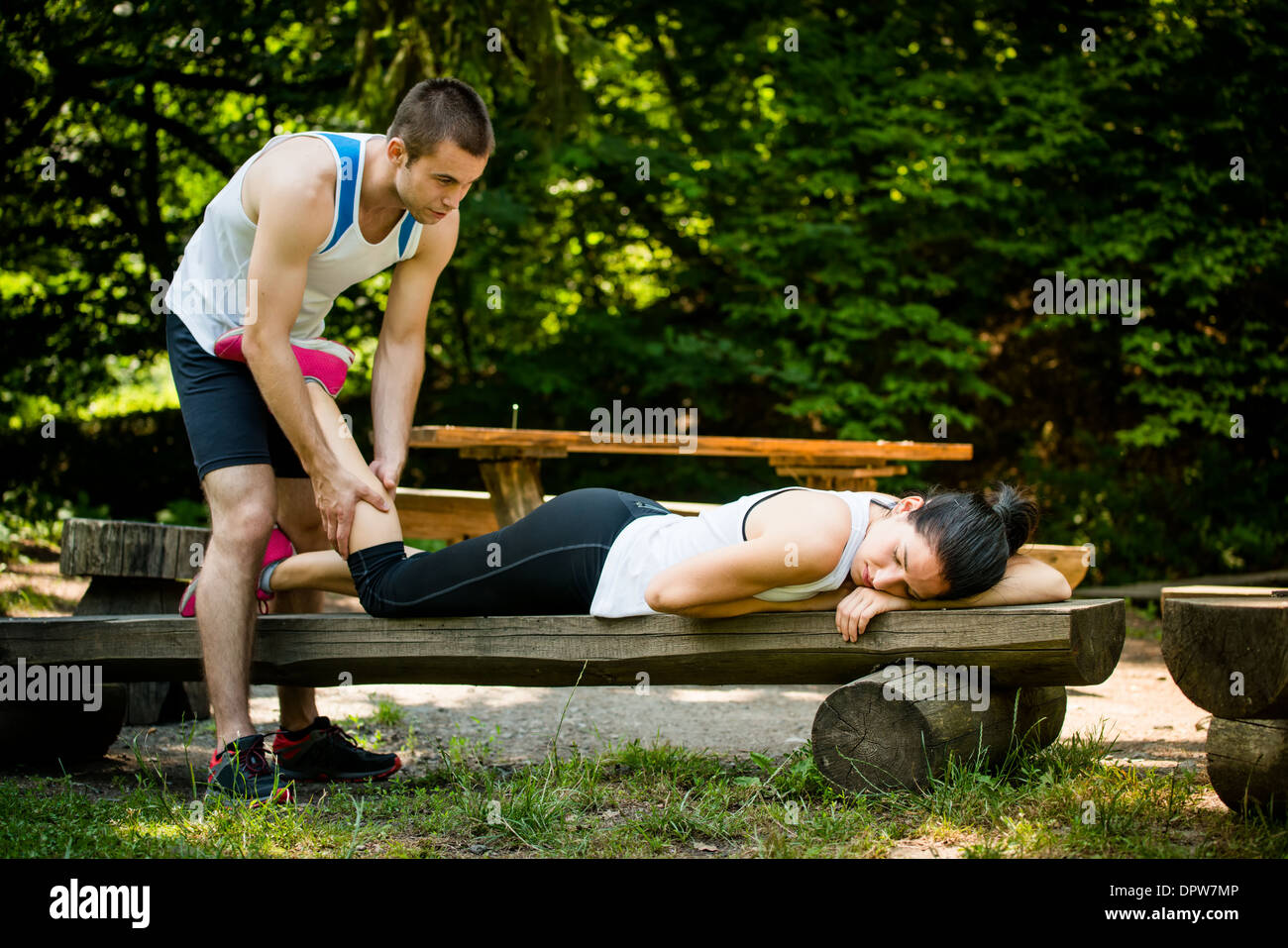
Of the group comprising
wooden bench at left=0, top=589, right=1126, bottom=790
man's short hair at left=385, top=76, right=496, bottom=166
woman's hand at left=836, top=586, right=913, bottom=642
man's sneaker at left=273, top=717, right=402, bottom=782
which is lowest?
man's sneaker at left=273, top=717, right=402, bottom=782

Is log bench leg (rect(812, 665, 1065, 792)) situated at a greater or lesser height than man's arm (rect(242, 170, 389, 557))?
lesser

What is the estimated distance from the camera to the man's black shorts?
10.6ft

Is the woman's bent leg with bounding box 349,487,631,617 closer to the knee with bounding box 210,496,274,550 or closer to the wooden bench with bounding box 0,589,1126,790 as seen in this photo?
the wooden bench with bounding box 0,589,1126,790

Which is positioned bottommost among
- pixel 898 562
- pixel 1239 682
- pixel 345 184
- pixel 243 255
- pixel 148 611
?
pixel 148 611

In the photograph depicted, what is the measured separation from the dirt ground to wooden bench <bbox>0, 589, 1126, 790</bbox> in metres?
0.48

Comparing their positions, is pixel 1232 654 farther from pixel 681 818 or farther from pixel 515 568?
pixel 515 568

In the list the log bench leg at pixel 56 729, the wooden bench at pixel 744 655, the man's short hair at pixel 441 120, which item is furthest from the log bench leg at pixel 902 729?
the log bench leg at pixel 56 729

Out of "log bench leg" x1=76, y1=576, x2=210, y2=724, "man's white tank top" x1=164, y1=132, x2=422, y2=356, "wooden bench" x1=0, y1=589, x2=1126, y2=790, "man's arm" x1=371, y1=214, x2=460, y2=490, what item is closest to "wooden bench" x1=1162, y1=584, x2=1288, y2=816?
"wooden bench" x1=0, y1=589, x2=1126, y2=790

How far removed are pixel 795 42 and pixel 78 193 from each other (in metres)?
7.02

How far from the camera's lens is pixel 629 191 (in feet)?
33.6

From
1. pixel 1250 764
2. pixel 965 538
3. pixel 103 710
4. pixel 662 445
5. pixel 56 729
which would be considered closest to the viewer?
pixel 1250 764

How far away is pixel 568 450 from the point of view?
229 inches

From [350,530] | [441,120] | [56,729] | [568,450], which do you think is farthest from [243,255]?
[568,450]

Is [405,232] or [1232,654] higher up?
[405,232]
